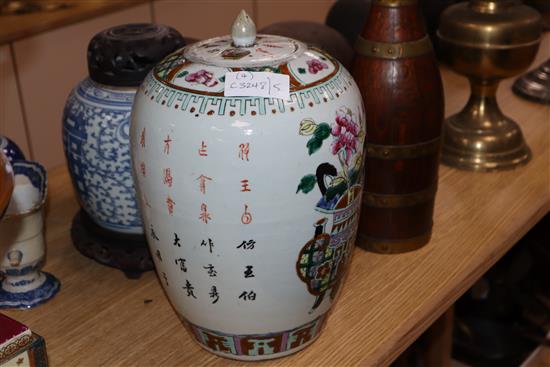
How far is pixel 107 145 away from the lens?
0.88m

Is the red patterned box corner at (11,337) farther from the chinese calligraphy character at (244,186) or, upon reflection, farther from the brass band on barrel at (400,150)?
the brass band on barrel at (400,150)

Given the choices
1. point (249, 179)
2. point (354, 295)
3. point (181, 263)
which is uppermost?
point (249, 179)

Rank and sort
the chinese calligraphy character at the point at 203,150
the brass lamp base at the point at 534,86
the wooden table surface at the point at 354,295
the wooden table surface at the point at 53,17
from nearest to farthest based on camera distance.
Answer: the chinese calligraphy character at the point at 203,150 < the wooden table surface at the point at 354,295 < the brass lamp base at the point at 534,86 < the wooden table surface at the point at 53,17

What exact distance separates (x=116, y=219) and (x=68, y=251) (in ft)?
0.36

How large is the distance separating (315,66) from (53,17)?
1176 millimetres

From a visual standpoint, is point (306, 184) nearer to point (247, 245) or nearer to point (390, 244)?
point (247, 245)

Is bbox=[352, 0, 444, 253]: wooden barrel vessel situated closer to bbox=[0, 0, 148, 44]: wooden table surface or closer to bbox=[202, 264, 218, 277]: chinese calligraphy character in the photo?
bbox=[202, 264, 218, 277]: chinese calligraphy character

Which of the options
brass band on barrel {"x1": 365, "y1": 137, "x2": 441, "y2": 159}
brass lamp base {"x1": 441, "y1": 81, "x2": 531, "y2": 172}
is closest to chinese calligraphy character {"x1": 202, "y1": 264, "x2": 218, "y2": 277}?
brass band on barrel {"x1": 365, "y1": 137, "x2": 441, "y2": 159}

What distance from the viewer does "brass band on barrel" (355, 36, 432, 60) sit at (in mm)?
896

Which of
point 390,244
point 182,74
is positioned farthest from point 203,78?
point 390,244

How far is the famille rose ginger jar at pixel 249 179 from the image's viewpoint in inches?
27.5

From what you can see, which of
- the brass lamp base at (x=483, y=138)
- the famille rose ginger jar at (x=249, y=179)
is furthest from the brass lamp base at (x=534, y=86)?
the famille rose ginger jar at (x=249, y=179)

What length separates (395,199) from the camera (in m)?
0.96

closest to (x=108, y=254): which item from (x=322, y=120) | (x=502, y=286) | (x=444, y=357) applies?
(x=322, y=120)
